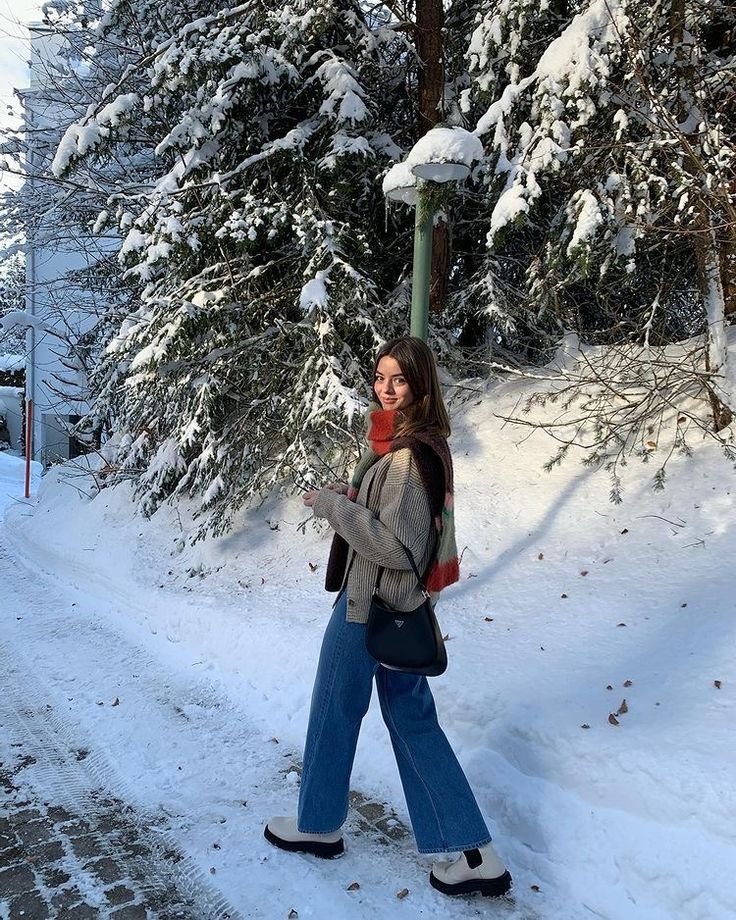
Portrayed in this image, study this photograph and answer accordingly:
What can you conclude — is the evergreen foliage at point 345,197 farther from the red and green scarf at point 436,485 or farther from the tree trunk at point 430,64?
the red and green scarf at point 436,485

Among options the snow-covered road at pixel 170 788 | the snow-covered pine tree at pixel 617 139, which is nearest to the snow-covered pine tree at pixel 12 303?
the snow-covered road at pixel 170 788

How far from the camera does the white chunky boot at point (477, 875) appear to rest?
2371 millimetres

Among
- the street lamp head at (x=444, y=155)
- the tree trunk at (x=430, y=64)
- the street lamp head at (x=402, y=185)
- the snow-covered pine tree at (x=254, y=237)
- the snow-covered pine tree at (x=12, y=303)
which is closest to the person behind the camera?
the street lamp head at (x=444, y=155)

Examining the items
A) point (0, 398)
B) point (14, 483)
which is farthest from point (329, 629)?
point (0, 398)

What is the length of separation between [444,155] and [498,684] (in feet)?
9.46

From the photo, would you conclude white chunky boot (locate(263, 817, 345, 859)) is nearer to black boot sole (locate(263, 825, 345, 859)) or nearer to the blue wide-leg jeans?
black boot sole (locate(263, 825, 345, 859))

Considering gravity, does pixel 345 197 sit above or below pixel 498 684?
above

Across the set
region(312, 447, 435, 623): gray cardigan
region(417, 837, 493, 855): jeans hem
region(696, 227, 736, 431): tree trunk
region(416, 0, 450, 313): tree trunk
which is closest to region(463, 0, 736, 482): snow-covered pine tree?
region(696, 227, 736, 431): tree trunk

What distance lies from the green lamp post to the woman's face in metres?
1.98

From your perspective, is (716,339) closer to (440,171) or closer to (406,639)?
(440,171)

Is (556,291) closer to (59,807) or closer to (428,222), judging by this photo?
(428,222)

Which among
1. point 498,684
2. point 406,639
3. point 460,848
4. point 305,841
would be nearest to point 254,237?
point 498,684

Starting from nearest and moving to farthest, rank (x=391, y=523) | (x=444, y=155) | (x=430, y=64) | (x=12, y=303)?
(x=391, y=523), (x=444, y=155), (x=430, y=64), (x=12, y=303)

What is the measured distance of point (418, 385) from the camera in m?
2.32
